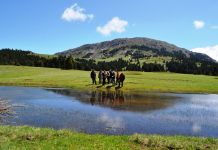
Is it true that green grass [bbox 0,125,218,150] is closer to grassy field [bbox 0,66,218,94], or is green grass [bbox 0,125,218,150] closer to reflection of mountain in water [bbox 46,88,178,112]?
reflection of mountain in water [bbox 46,88,178,112]

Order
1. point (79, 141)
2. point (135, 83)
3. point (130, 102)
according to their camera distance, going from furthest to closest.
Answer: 1. point (135, 83)
2. point (130, 102)
3. point (79, 141)

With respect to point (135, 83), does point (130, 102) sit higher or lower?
lower

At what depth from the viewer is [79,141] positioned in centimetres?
748

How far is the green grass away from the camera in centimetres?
694

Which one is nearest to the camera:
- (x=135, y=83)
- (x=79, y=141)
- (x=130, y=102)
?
(x=79, y=141)

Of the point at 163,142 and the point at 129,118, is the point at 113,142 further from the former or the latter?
the point at 129,118

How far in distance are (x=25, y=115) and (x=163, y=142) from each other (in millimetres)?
10360

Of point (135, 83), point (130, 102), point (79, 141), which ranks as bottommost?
point (130, 102)

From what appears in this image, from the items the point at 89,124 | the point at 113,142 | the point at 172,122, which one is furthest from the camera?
the point at 172,122

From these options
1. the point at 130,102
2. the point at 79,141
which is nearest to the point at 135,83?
the point at 130,102

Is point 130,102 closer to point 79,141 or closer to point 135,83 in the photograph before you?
point 79,141

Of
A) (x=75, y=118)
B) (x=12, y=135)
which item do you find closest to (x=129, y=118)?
(x=75, y=118)

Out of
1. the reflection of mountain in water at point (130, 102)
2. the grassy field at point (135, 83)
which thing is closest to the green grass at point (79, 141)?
the reflection of mountain in water at point (130, 102)

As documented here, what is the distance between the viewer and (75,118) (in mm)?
12094
